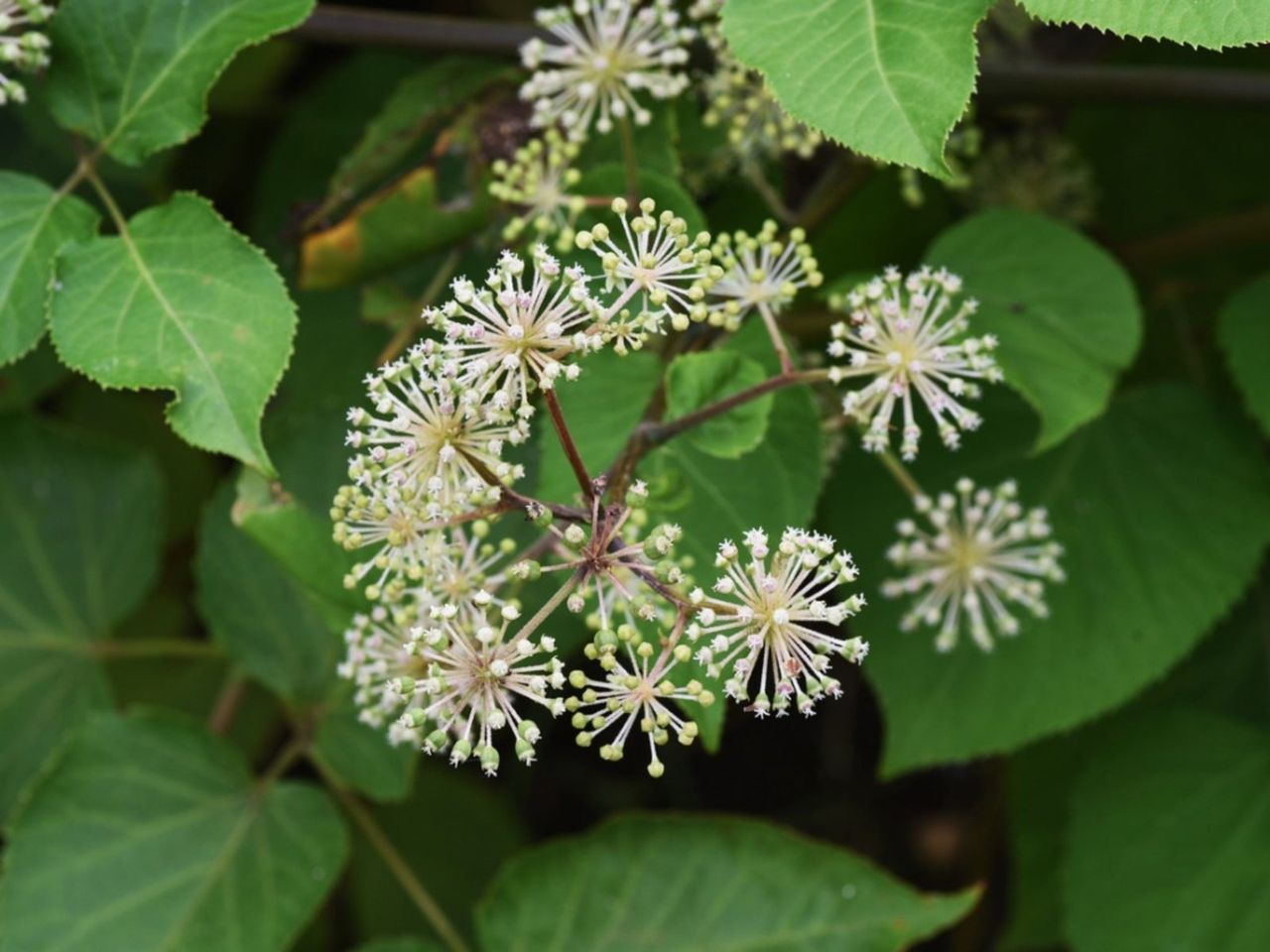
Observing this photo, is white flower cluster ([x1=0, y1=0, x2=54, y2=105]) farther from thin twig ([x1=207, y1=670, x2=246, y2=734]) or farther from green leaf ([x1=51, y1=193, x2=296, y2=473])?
thin twig ([x1=207, y1=670, x2=246, y2=734])

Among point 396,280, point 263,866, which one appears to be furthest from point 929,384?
point 263,866

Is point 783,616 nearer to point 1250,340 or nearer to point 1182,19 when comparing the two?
point 1182,19

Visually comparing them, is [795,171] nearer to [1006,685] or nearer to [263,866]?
[1006,685]

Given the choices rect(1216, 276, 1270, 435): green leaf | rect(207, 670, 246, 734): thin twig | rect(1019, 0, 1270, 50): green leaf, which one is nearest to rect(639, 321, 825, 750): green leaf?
rect(1019, 0, 1270, 50): green leaf

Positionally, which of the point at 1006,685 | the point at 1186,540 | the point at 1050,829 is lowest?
the point at 1050,829

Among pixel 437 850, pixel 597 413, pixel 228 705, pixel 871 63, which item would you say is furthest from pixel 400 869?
pixel 871 63

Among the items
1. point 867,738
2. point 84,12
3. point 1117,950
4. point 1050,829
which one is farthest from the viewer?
point 867,738

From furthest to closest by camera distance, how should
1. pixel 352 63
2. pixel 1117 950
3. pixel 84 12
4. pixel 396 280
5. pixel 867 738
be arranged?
pixel 867 738 < pixel 352 63 < pixel 396 280 < pixel 1117 950 < pixel 84 12
